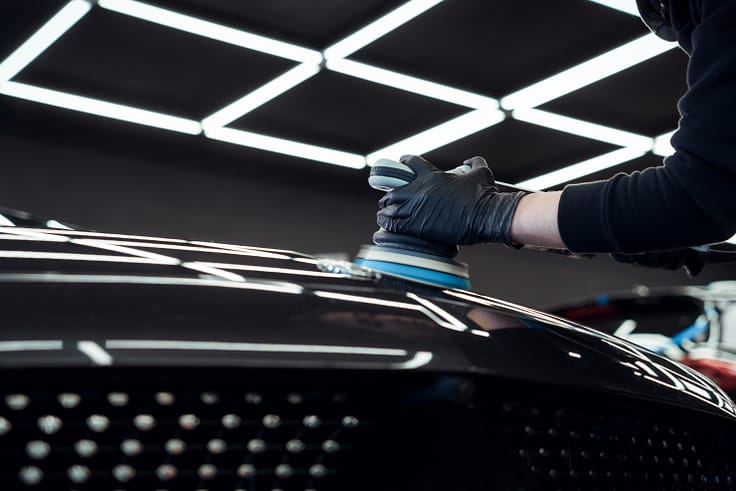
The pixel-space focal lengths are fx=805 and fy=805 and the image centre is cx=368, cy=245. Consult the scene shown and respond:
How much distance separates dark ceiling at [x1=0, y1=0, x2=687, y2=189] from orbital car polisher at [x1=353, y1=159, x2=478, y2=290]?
6100 mm

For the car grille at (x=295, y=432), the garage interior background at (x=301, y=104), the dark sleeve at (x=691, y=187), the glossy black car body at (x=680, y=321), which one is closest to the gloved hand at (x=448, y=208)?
the dark sleeve at (x=691, y=187)

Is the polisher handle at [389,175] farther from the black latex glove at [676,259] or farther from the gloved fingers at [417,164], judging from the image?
the black latex glove at [676,259]

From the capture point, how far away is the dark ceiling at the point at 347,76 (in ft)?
23.0

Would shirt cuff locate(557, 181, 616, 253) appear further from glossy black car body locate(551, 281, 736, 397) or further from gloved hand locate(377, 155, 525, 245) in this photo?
glossy black car body locate(551, 281, 736, 397)

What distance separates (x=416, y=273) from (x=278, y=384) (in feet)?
1.18

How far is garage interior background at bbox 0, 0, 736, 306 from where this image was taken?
7.14 metres

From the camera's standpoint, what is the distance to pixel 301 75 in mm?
8297

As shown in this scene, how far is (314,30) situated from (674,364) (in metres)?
6.77

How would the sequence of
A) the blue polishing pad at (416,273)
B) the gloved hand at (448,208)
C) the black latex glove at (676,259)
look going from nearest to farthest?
the blue polishing pad at (416,273)
the gloved hand at (448,208)
the black latex glove at (676,259)

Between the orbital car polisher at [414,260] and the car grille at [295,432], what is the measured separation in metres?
0.24

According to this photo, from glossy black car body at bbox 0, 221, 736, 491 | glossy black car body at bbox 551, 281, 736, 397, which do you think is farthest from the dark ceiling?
glossy black car body at bbox 0, 221, 736, 491

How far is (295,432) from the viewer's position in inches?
22.2

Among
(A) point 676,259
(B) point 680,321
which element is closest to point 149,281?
(A) point 676,259

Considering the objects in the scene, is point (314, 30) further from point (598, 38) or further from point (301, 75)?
point (598, 38)
